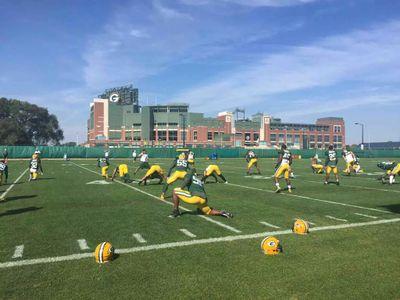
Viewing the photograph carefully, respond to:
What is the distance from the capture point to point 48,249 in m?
7.37

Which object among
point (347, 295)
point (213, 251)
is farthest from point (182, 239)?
point (347, 295)

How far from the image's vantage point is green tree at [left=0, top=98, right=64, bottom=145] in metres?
108

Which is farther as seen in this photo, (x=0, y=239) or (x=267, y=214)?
(x=267, y=214)

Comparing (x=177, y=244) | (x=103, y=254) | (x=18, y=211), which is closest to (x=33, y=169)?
(x=18, y=211)

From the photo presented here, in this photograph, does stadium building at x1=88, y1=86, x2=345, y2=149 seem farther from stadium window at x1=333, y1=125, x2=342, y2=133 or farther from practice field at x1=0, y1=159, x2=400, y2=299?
practice field at x1=0, y1=159, x2=400, y2=299

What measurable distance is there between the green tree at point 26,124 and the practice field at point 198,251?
107 metres

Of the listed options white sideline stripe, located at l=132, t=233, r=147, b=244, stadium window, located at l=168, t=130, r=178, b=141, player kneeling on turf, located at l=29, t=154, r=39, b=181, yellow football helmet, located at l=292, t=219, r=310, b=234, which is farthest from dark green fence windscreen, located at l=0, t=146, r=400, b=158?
stadium window, located at l=168, t=130, r=178, b=141

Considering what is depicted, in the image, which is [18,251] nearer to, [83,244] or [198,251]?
[83,244]

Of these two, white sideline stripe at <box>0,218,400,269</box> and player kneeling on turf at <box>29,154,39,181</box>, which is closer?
white sideline stripe at <box>0,218,400,269</box>

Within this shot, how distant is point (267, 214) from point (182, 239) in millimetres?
3768

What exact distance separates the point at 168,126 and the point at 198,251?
13473 centimetres

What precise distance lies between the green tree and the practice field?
350 feet

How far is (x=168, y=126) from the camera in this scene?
5551 inches

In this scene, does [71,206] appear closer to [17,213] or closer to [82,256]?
[17,213]
